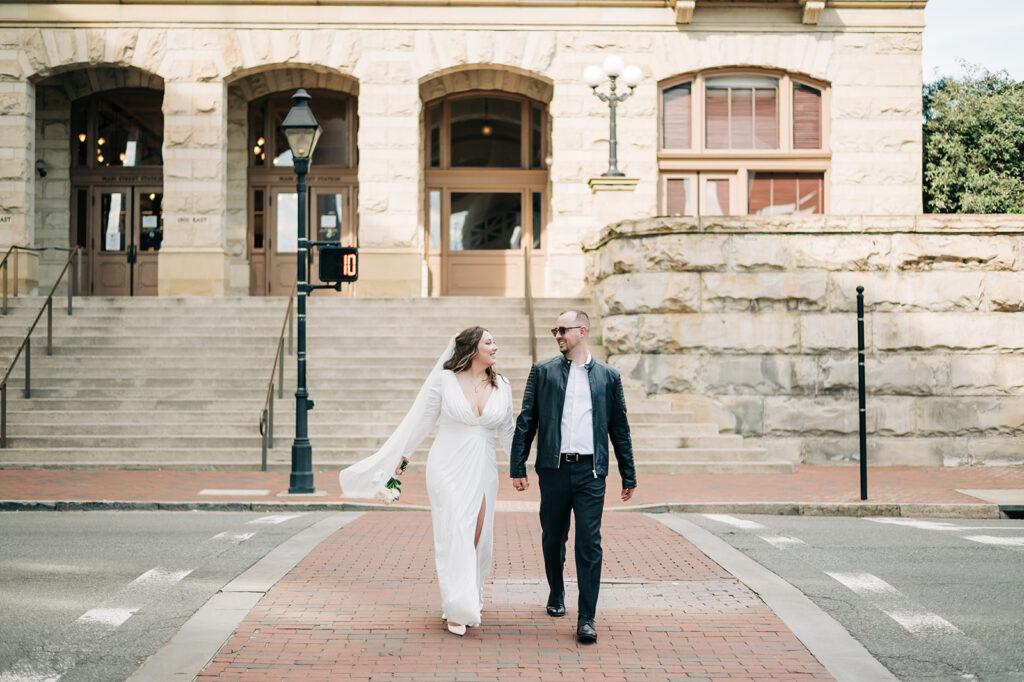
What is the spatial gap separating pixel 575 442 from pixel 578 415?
6.2 inches

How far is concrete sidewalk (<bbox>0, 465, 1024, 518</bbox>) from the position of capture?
13.0 metres

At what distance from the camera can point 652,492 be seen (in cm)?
1430

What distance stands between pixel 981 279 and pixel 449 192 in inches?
550

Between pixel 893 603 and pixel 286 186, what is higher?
pixel 286 186

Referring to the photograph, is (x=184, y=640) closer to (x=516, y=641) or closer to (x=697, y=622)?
(x=516, y=641)

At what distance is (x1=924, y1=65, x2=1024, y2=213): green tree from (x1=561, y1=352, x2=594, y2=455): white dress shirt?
1176 inches

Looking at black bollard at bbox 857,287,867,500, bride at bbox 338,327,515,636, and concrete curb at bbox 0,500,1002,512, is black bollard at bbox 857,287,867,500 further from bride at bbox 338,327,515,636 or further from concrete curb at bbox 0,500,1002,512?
bride at bbox 338,327,515,636

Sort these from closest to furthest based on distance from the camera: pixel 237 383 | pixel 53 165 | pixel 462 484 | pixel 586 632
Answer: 1. pixel 586 632
2. pixel 462 484
3. pixel 237 383
4. pixel 53 165

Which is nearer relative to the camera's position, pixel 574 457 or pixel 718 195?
pixel 574 457

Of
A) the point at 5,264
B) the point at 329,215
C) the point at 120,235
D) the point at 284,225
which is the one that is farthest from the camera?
the point at 329,215

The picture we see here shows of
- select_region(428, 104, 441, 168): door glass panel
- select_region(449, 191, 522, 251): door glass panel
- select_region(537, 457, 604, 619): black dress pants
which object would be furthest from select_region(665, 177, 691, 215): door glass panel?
select_region(537, 457, 604, 619): black dress pants

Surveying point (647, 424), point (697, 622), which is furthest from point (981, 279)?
point (697, 622)

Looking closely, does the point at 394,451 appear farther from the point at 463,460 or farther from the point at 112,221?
the point at 112,221

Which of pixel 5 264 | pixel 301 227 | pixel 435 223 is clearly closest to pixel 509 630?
pixel 301 227
